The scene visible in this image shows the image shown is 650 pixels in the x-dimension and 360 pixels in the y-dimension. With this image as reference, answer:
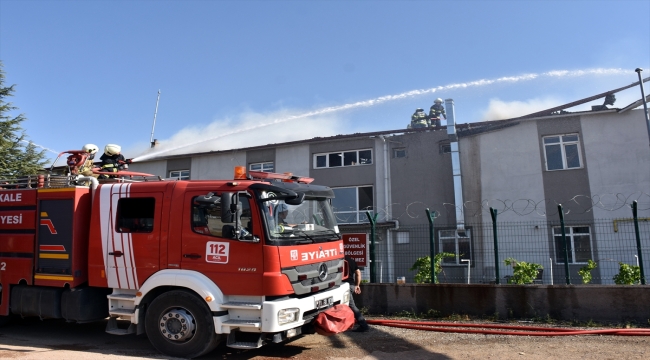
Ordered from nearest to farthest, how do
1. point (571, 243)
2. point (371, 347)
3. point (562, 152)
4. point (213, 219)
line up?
point (213, 219) → point (371, 347) → point (571, 243) → point (562, 152)

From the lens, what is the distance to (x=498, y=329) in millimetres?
8008

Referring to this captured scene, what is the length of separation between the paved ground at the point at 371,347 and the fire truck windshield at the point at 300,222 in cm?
172

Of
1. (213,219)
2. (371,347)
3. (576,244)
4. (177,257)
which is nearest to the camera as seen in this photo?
(213,219)

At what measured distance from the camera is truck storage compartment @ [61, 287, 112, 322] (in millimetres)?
7098

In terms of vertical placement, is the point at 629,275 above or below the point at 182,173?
below

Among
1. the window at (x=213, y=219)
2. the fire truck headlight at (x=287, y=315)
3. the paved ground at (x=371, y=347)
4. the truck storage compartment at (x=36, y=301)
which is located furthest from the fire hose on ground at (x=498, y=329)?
the truck storage compartment at (x=36, y=301)

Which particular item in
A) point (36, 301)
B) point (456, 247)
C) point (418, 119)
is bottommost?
→ point (36, 301)

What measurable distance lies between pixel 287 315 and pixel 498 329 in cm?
405

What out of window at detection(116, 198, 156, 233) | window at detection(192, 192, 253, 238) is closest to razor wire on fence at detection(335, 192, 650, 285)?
window at detection(192, 192, 253, 238)

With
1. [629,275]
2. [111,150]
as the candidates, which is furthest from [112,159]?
[629,275]

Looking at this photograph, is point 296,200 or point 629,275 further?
point 629,275

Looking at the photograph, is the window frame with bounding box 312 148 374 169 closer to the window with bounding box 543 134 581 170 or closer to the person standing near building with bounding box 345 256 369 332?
the window with bounding box 543 134 581 170

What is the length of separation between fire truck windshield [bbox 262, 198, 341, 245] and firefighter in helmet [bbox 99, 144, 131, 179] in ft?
13.1

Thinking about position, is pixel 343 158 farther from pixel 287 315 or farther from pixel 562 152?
pixel 287 315
